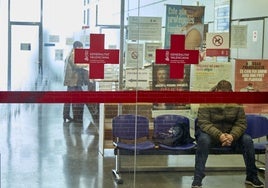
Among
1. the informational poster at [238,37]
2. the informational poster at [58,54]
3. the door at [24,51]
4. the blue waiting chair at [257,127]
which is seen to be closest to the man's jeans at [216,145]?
the blue waiting chair at [257,127]

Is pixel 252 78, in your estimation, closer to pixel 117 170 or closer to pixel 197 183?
pixel 197 183

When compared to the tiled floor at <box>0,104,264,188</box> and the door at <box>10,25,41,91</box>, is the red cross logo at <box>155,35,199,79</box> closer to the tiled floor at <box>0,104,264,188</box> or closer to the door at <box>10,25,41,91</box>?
the tiled floor at <box>0,104,264,188</box>

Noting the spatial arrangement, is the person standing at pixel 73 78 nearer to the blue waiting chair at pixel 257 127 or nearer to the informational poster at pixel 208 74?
the informational poster at pixel 208 74

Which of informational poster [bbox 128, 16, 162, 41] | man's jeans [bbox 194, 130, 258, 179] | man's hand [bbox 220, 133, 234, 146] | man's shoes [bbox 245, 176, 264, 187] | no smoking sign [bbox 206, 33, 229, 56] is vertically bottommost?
man's shoes [bbox 245, 176, 264, 187]

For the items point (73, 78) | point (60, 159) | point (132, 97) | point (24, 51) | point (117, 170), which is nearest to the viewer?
point (132, 97)

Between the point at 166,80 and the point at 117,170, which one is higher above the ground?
the point at 166,80

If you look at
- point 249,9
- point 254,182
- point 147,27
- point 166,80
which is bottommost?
point 254,182

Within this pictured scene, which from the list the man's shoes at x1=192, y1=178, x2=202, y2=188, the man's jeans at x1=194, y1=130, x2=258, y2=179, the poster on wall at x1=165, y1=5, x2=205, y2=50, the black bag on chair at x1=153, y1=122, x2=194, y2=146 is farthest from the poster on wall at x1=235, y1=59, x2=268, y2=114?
the man's shoes at x1=192, y1=178, x2=202, y2=188

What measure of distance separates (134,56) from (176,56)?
469mm

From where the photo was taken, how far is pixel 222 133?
517cm

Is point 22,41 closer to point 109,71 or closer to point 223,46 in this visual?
point 109,71

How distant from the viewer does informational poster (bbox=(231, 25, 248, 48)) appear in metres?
5.45

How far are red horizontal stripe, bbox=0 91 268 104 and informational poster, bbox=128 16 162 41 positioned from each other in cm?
56

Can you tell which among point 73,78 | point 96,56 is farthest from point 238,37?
→ point 73,78
